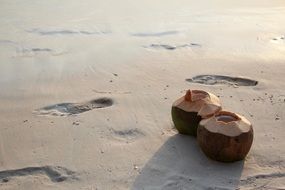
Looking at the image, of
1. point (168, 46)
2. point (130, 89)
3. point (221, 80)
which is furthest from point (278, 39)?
point (130, 89)

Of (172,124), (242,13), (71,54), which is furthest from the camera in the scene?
(242,13)

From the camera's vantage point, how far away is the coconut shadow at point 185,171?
2.90 metres

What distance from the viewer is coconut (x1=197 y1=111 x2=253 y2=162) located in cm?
299

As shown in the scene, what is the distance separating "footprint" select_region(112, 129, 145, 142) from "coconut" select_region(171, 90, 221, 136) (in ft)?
1.02

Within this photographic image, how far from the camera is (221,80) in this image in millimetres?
4648

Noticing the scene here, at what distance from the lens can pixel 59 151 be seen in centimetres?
332

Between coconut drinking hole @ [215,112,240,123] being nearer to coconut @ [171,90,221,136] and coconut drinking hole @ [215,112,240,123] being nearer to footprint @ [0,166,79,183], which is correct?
coconut @ [171,90,221,136]

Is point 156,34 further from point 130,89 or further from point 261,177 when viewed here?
point 261,177

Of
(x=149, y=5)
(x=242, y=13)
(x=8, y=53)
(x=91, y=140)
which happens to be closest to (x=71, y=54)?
(x=8, y=53)

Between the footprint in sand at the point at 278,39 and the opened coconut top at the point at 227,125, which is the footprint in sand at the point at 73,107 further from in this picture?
the footprint in sand at the point at 278,39

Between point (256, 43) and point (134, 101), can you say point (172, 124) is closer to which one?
point (134, 101)

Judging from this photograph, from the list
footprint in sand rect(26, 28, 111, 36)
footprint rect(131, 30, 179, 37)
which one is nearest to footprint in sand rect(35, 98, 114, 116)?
footprint rect(131, 30, 179, 37)

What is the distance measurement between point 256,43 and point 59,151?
11.5ft

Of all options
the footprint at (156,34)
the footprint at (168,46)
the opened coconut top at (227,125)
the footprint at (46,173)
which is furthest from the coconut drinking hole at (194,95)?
the footprint at (156,34)
